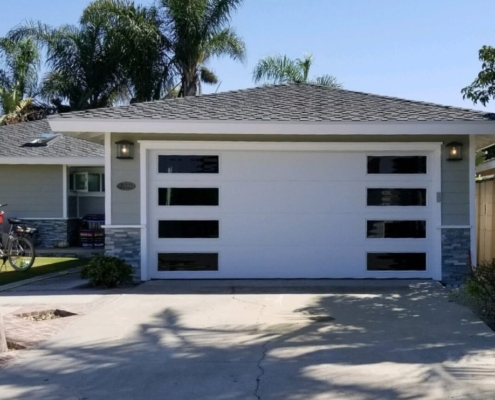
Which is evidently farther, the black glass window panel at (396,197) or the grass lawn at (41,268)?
the grass lawn at (41,268)

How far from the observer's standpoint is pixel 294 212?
11.5 meters

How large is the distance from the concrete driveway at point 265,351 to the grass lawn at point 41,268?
146 inches

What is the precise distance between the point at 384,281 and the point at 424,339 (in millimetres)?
4191

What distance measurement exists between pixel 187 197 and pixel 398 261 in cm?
402

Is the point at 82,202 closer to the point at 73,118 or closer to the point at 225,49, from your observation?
the point at 73,118

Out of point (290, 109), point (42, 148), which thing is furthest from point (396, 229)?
point (42, 148)

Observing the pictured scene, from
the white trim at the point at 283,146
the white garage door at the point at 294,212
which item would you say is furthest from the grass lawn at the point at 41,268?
the white trim at the point at 283,146

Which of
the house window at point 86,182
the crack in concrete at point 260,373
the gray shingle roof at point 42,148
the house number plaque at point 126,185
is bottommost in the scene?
the crack in concrete at point 260,373

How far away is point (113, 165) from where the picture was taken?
11289 millimetres

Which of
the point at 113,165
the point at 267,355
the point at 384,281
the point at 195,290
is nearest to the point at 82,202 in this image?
the point at 113,165

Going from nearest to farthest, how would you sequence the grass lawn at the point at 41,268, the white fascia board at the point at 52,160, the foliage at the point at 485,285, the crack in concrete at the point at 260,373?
the crack in concrete at the point at 260,373, the foliage at the point at 485,285, the grass lawn at the point at 41,268, the white fascia board at the point at 52,160

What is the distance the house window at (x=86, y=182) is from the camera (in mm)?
18656

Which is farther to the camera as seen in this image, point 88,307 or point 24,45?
point 24,45

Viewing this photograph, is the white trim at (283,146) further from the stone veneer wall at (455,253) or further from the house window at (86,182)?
the house window at (86,182)
